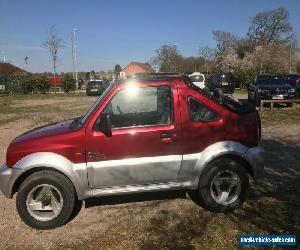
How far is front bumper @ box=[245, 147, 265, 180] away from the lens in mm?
5336

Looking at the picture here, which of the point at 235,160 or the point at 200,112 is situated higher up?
the point at 200,112

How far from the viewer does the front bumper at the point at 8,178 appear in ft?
16.3

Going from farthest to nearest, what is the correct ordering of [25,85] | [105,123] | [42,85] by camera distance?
[42,85] < [25,85] < [105,123]

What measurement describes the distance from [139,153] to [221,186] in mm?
1263

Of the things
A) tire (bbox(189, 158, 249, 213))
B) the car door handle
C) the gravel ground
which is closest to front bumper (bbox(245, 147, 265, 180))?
tire (bbox(189, 158, 249, 213))

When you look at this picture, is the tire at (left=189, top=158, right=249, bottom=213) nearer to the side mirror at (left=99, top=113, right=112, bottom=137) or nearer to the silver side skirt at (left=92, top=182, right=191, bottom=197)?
the silver side skirt at (left=92, top=182, right=191, bottom=197)

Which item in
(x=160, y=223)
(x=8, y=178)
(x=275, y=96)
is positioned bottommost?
(x=160, y=223)

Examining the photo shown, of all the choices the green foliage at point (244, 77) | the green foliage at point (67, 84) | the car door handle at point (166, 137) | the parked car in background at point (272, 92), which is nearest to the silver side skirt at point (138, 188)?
the car door handle at point (166, 137)

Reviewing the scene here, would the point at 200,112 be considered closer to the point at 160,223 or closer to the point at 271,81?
the point at 160,223

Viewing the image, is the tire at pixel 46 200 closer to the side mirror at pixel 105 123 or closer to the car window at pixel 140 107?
the side mirror at pixel 105 123

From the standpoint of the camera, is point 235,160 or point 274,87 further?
point 274,87

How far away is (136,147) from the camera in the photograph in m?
5.07

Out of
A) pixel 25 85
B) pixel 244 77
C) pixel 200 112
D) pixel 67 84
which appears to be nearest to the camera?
pixel 200 112

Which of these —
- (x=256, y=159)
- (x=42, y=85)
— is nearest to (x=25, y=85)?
(x=42, y=85)
